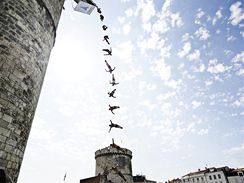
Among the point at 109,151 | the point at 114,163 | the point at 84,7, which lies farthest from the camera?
the point at 109,151

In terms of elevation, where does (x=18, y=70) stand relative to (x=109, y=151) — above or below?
below

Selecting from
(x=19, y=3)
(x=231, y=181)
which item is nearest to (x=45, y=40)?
(x=19, y=3)

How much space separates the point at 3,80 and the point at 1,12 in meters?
2.10

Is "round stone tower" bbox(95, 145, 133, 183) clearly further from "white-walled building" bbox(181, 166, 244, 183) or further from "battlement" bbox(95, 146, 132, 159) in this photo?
"white-walled building" bbox(181, 166, 244, 183)

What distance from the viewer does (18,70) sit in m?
5.79

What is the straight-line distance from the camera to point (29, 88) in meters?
6.22

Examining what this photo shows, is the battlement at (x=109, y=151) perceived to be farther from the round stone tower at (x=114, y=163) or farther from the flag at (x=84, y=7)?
the flag at (x=84, y=7)

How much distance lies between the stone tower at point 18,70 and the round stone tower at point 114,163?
36.1 ft

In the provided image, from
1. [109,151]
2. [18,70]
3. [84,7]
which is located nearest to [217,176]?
[109,151]

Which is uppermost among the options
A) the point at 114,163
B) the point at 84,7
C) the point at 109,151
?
the point at 84,7

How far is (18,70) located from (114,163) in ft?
41.7

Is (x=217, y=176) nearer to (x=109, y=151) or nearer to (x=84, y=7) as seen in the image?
(x=109, y=151)

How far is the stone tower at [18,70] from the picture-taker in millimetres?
5145

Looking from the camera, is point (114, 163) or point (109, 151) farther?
point (109, 151)
